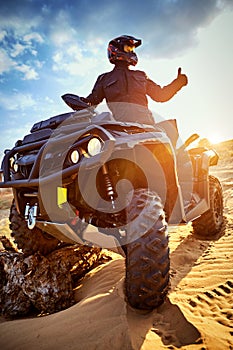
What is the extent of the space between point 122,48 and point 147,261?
3.05m

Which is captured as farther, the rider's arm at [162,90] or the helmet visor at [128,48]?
the rider's arm at [162,90]

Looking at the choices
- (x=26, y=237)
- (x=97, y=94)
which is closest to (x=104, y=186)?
(x=26, y=237)

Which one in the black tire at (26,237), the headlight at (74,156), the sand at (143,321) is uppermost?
the headlight at (74,156)

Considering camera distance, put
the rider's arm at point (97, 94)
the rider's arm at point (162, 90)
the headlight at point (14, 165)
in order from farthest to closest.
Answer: the rider's arm at point (162, 90), the rider's arm at point (97, 94), the headlight at point (14, 165)

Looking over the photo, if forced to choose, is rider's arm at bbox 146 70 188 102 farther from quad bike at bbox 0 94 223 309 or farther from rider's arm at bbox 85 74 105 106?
quad bike at bbox 0 94 223 309

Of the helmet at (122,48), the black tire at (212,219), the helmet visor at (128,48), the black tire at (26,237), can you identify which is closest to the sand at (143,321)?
the black tire at (26,237)

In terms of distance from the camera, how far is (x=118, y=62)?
3.49 meters

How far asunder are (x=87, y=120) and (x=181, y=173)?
1914 mm

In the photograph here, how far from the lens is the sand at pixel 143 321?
1.61 metres

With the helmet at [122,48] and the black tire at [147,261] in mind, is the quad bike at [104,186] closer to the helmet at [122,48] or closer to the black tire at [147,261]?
the black tire at [147,261]

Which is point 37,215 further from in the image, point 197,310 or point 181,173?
point 181,173

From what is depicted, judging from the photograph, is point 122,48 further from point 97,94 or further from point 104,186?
point 104,186

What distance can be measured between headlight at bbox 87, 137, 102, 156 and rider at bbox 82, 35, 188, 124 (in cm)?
112

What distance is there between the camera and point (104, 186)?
7.69 feet
